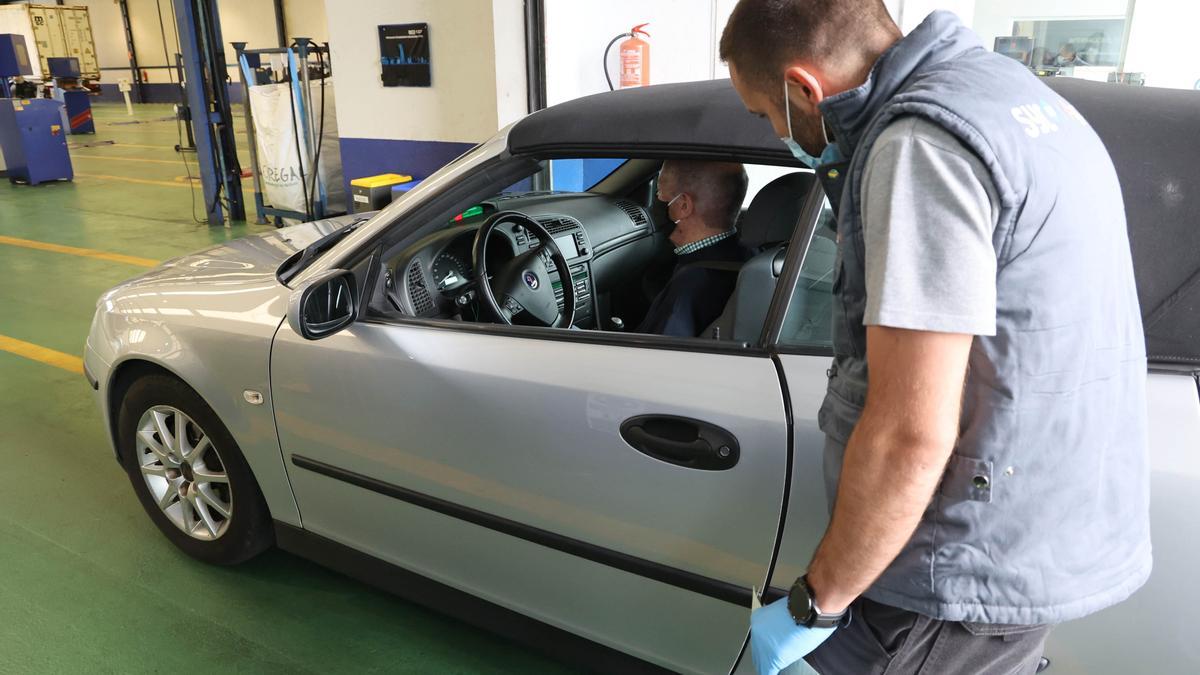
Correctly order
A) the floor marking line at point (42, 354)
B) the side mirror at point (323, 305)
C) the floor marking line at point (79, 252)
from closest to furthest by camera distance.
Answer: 1. the side mirror at point (323, 305)
2. the floor marking line at point (42, 354)
3. the floor marking line at point (79, 252)

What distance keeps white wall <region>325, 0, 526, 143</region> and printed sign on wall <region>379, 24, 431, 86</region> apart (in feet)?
0.16

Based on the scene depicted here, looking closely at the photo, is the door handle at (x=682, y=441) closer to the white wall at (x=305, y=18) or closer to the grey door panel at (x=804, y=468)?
the grey door panel at (x=804, y=468)

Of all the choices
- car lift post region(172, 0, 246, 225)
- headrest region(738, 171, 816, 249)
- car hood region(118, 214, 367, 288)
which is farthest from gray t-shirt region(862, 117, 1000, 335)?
car lift post region(172, 0, 246, 225)

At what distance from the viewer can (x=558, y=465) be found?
1721mm

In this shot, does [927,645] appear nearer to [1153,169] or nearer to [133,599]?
[1153,169]

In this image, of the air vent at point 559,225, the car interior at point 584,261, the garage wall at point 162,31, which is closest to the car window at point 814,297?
the car interior at point 584,261

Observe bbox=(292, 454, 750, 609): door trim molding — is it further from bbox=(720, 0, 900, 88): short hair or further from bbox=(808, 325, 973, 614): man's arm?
bbox=(720, 0, 900, 88): short hair

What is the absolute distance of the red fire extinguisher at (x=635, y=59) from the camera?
5305mm

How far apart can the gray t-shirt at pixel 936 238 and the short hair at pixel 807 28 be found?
0.53 ft

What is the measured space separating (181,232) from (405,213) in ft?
22.3

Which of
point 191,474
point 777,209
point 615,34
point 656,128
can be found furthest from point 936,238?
point 615,34

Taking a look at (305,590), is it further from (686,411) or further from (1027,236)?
(1027,236)

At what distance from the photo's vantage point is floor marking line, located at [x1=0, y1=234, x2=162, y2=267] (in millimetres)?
6516

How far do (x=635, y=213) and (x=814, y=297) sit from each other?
147cm
